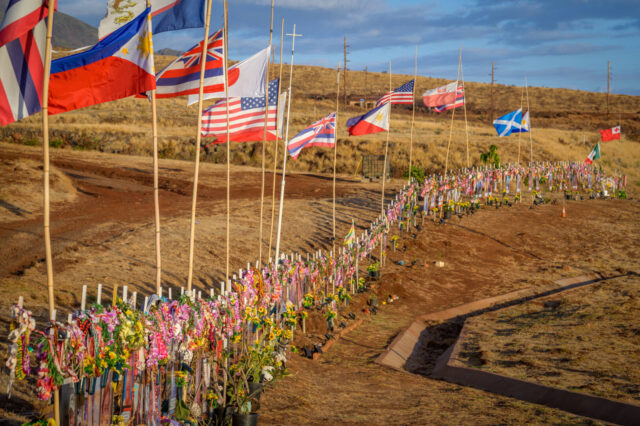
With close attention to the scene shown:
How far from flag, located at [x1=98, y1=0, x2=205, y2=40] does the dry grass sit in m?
6.41

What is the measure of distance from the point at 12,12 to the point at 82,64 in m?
1.32

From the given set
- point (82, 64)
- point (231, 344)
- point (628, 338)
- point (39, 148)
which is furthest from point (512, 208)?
point (39, 148)

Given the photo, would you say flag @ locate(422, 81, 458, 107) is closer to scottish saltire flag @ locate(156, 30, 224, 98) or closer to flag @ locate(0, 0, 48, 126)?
scottish saltire flag @ locate(156, 30, 224, 98)

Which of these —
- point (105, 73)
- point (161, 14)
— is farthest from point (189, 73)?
point (105, 73)

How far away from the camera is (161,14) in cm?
787

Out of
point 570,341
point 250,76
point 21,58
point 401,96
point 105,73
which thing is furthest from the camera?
point 401,96

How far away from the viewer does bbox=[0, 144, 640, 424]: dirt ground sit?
24.9 ft

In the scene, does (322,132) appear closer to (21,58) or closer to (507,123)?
(21,58)

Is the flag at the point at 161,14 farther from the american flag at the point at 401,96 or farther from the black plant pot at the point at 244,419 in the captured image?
the american flag at the point at 401,96

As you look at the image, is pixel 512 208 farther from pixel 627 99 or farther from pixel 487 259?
pixel 627 99

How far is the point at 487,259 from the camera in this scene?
1791 centimetres

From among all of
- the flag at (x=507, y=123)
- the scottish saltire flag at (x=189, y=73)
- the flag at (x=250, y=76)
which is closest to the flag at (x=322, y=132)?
the flag at (x=250, y=76)

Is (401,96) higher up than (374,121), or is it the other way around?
(401,96)

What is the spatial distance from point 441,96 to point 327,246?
7.63 metres
